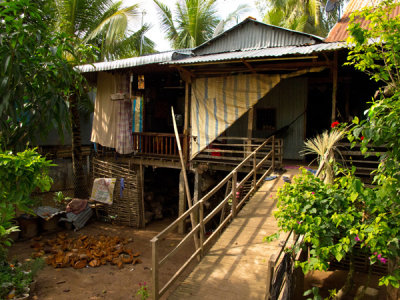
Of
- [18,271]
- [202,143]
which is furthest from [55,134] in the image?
[18,271]

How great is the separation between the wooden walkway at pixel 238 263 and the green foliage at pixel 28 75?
3.61m

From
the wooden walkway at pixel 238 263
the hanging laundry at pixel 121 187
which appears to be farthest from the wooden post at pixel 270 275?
the hanging laundry at pixel 121 187

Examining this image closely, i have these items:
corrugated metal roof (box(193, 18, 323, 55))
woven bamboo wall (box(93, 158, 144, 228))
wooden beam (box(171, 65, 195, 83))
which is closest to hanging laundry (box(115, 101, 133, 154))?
woven bamboo wall (box(93, 158, 144, 228))

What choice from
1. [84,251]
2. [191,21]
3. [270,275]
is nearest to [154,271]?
[270,275]

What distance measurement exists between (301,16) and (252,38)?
10.4m

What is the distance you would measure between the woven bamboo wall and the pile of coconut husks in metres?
1.32

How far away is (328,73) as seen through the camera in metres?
9.46

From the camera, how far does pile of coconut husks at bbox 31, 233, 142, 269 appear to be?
24.8ft

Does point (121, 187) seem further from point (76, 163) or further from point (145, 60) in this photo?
point (145, 60)

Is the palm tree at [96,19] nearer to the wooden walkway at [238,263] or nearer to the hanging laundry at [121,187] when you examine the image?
the hanging laundry at [121,187]

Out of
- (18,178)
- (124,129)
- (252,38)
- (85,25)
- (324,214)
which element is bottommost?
(324,214)

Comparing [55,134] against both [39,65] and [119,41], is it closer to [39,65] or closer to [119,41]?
[119,41]

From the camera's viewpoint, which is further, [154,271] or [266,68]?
[266,68]

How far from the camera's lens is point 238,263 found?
4941 millimetres
